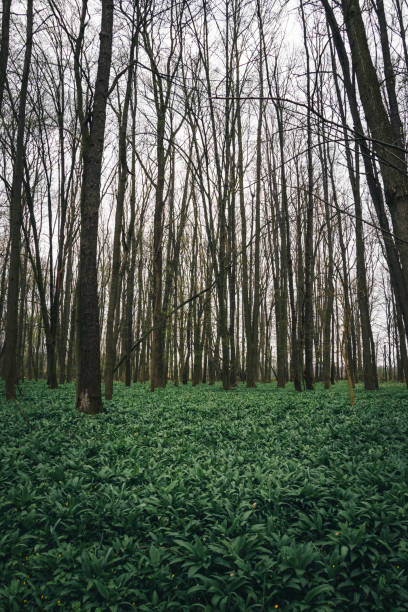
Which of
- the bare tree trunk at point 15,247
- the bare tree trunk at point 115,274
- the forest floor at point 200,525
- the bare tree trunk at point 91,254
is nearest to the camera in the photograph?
the forest floor at point 200,525

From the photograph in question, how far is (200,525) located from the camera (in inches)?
101

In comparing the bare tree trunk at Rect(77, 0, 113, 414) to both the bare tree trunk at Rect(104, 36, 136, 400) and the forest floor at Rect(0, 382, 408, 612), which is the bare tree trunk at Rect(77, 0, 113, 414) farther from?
the bare tree trunk at Rect(104, 36, 136, 400)

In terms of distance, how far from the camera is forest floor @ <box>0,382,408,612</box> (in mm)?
2002

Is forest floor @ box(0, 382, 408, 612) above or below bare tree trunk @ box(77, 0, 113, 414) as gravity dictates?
below

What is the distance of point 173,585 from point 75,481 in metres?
1.39

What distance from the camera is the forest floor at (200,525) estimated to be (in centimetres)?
200

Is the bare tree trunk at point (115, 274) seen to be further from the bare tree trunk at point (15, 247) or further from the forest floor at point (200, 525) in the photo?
the forest floor at point (200, 525)

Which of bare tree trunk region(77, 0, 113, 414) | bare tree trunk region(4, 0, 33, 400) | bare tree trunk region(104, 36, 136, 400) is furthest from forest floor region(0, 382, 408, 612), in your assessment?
bare tree trunk region(4, 0, 33, 400)

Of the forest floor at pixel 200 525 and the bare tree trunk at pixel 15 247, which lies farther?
the bare tree trunk at pixel 15 247

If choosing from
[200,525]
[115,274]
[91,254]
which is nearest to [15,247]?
[115,274]

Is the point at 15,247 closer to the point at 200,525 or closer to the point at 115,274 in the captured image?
the point at 115,274

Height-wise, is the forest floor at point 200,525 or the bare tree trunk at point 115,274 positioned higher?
the bare tree trunk at point 115,274

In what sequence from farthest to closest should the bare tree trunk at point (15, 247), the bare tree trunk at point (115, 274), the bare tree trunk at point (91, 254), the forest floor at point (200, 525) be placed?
the bare tree trunk at point (115, 274), the bare tree trunk at point (15, 247), the bare tree trunk at point (91, 254), the forest floor at point (200, 525)

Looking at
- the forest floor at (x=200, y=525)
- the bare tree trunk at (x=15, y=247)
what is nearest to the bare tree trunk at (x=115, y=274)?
the bare tree trunk at (x=15, y=247)
